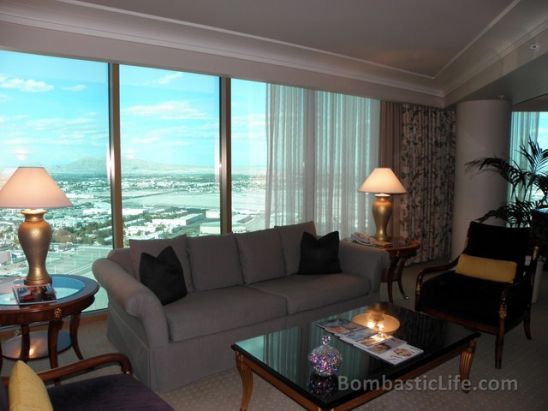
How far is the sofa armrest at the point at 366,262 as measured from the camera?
4074mm

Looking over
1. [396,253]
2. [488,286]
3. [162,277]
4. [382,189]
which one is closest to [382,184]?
[382,189]

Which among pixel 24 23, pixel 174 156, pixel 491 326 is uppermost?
pixel 24 23

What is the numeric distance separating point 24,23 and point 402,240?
424 cm

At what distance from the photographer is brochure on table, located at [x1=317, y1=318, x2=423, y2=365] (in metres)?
2.41

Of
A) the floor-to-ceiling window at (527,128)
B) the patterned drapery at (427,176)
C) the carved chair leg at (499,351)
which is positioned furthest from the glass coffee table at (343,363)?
the floor-to-ceiling window at (527,128)

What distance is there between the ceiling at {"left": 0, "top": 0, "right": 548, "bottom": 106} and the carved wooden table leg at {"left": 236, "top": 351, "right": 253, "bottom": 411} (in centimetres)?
258

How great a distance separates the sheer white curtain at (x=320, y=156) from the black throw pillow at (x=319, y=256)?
1147 millimetres

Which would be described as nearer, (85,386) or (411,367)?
(85,386)

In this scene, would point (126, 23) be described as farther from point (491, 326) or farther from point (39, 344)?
point (491, 326)

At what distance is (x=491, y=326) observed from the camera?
3311 mm

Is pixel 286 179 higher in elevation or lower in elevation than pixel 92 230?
higher

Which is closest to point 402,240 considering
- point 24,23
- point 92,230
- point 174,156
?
point 174,156

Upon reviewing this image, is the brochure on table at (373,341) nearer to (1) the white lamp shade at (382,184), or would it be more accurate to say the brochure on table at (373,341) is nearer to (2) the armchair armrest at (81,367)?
(2) the armchair armrest at (81,367)

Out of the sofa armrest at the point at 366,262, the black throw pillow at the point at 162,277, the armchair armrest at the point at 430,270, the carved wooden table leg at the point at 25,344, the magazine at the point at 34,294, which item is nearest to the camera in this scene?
the magazine at the point at 34,294
